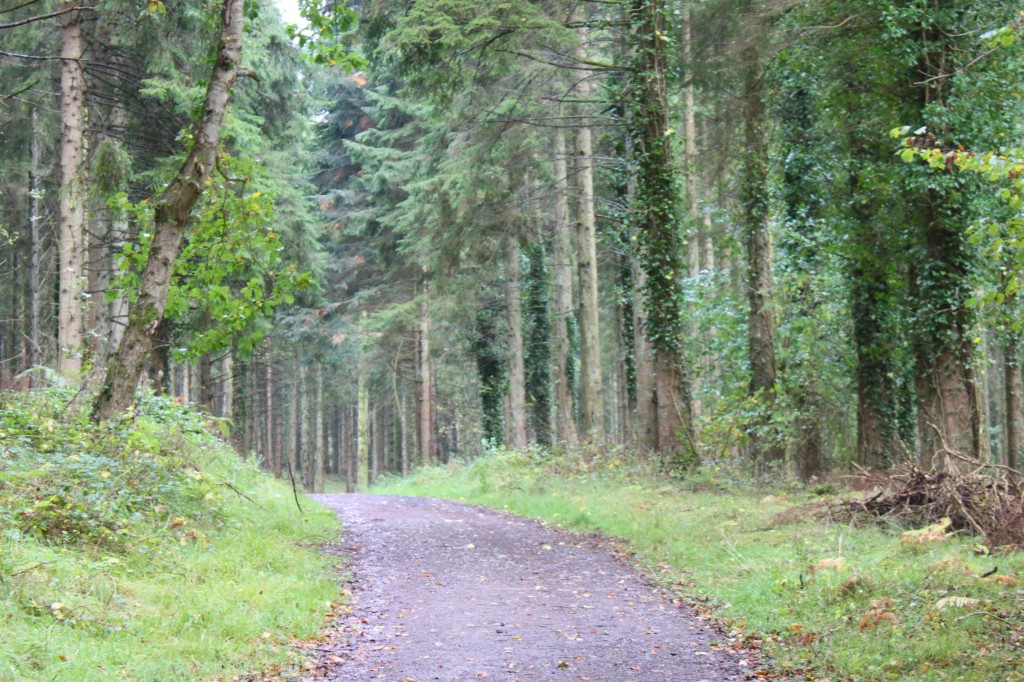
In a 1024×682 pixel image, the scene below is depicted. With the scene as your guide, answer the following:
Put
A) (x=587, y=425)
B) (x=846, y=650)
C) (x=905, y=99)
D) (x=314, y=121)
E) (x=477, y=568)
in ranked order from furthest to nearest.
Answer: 1. (x=314, y=121)
2. (x=587, y=425)
3. (x=905, y=99)
4. (x=477, y=568)
5. (x=846, y=650)

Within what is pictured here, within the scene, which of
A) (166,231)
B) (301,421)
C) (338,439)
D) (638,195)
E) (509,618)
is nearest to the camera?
(509,618)

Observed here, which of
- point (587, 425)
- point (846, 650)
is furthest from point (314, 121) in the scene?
point (846, 650)

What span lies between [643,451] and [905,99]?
7.63 meters

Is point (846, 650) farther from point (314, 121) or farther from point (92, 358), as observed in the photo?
point (314, 121)

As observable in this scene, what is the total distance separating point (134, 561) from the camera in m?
6.79

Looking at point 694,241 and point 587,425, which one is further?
point 694,241

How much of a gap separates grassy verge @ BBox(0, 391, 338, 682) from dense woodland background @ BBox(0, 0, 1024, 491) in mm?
1250

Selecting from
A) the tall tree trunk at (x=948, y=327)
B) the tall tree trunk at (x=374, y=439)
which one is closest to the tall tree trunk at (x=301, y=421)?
the tall tree trunk at (x=374, y=439)

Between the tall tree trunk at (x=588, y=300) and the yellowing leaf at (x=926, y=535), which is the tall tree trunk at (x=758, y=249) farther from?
the yellowing leaf at (x=926, y=535)

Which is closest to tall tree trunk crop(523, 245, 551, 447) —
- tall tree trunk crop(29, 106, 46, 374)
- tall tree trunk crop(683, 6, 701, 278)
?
tall tree trunk crop(683, 6, 701, 278)

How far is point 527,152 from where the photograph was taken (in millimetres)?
19828

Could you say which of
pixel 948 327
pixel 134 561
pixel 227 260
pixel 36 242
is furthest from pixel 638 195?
pixel 36 242

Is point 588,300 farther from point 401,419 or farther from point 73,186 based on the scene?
point 401,419

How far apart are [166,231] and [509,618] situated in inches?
Result: 204
